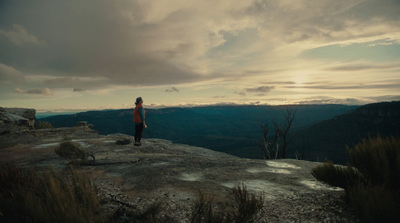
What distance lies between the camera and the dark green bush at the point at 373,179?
284 centimetres

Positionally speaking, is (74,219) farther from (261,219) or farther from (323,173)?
(323,173)

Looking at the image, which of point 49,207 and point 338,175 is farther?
point 338,175

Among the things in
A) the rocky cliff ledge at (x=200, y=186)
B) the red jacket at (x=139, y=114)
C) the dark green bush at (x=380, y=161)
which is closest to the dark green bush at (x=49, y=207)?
the rocky cliff ledge at (x=200, y=186)

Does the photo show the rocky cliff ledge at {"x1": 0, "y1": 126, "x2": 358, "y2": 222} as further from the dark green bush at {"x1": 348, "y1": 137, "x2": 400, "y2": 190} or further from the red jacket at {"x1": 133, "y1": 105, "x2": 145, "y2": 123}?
the red jacket at {"x1": 133, "y1": 105, "x2": 145, "y2": 123}

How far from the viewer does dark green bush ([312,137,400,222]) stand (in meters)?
2.84

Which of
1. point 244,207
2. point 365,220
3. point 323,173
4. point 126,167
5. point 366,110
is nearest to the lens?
point 365,220

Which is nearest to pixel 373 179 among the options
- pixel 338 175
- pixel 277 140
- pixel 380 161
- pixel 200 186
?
pixel 380 161

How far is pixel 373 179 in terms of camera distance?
394cm

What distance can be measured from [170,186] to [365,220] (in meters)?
→ 3.79

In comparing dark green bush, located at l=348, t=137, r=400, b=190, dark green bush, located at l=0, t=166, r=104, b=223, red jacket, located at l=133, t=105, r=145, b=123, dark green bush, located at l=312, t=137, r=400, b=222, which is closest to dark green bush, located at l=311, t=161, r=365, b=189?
dark green bush, located at l=312, t=137, r=400, b=222

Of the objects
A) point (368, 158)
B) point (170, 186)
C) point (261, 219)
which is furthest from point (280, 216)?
point (170, 186)

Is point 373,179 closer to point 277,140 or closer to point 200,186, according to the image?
point 200,186

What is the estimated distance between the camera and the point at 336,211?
375cm

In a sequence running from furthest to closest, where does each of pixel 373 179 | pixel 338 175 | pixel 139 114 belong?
pixel 139 114, pixel 338 175, pixel 373 179
